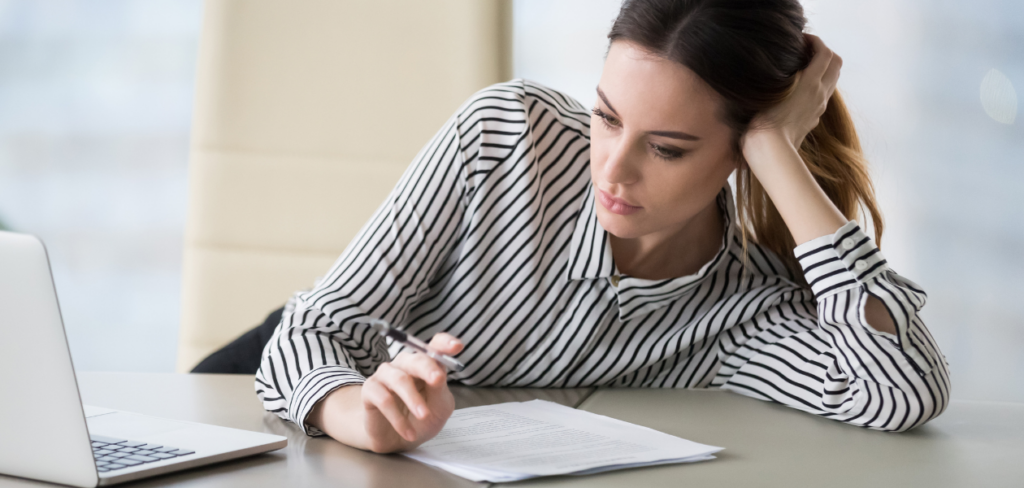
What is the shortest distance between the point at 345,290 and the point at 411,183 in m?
0.18

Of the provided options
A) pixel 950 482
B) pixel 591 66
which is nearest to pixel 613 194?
pixel 950 482

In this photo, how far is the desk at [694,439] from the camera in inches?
25.9

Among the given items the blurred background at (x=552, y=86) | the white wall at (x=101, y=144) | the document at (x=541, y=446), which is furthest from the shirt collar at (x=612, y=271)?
the white wall at (x=101, y=144)

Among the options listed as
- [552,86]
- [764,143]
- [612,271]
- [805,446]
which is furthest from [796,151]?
[552,86]

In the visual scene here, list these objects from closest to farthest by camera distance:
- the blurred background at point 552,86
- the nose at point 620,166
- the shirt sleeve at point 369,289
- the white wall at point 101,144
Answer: the shirt sleeve at point 369,289, the nose at point 620,166, the blurred background at point 552,86, the white wall at point 101,144

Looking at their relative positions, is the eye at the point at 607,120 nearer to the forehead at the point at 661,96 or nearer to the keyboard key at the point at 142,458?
the forehead at the point at 661,96

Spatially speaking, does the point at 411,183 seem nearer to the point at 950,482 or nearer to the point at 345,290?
the point at 345,290

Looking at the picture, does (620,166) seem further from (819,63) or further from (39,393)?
(39,393)

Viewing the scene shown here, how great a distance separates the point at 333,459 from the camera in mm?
708

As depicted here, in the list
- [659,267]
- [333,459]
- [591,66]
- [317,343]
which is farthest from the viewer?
[591,66]

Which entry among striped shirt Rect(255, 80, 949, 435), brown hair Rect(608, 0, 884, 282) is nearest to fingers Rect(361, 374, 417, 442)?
striped shirt Rect(255, 80, 949, 435)

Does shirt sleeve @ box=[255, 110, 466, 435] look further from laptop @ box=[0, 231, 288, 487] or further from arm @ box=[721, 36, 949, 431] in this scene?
arm @ box=[721, 36, 949, 431]

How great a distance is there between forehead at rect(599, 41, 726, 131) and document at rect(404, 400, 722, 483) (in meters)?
0.36

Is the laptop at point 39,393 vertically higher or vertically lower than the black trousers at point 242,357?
higher
